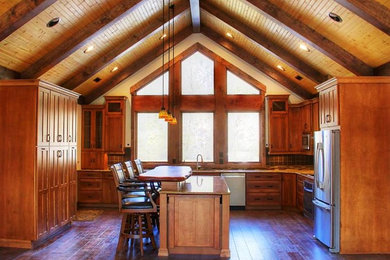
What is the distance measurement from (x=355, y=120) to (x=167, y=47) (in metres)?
4.59

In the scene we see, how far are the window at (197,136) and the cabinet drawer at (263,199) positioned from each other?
1.33m

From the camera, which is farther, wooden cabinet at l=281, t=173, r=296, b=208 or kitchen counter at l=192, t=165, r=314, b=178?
kitchen counter at l=192, t=165, r=314, b=178

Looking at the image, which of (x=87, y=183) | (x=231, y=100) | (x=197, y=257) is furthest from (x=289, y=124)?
(x=87, y=183)

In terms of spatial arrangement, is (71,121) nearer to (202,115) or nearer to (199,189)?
(199,189)

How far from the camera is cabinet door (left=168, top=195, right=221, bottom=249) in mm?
4090

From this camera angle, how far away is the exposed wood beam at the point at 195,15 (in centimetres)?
580

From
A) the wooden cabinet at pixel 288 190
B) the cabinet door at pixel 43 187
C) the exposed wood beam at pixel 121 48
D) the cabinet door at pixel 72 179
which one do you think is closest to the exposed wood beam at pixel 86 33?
the exposed wood beam at pixel 121 48

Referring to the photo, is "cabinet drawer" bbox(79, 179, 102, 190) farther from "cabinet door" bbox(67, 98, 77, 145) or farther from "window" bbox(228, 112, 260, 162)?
"window" bbox(228, 112, 260, 162)

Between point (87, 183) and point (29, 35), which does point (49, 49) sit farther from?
point (87, 183)

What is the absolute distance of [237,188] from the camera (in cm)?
698

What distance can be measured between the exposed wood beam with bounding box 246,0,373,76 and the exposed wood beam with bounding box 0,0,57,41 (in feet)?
9.82

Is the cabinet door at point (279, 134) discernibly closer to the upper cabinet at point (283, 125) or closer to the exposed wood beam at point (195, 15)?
the upper cabinet at point (283, 125)

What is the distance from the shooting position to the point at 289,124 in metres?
7.38

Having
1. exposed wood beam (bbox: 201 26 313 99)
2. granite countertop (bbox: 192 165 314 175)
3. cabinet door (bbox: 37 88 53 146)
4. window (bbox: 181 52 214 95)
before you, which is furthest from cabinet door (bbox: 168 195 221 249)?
exposed wood beam (bbox: 201 26 313 99)
